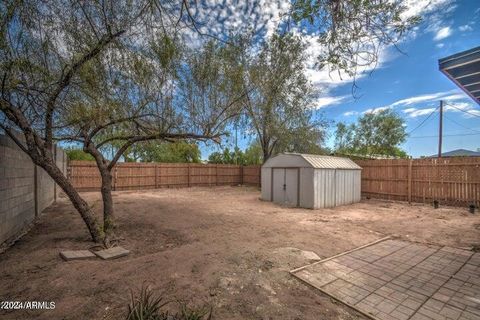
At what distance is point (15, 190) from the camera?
4719 mm

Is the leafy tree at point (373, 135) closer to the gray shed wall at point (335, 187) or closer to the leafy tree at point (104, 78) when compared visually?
the gray shed wall at point (335, 187)

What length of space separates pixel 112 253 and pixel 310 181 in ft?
22.9

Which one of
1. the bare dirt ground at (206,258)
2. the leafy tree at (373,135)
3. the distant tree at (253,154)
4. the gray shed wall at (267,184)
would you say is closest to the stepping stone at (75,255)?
the bare dirt ground at (206,258)

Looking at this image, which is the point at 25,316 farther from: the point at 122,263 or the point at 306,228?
the point at 306,228

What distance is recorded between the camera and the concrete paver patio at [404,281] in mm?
2498

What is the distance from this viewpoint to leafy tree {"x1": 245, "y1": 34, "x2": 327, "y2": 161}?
11688 millimetres

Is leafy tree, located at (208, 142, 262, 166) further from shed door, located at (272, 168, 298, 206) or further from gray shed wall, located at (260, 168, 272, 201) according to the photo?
shed door, located at (272, 168, 298, 206)

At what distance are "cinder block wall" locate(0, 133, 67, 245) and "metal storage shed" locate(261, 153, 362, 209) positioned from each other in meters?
8.23

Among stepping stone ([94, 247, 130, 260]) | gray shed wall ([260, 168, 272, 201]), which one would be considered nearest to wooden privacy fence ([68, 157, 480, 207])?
gray shed wall ([260, 168, 272, 201])

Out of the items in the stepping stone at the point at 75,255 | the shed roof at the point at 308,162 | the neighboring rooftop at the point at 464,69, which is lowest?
the stepping stone at the point at 75,255

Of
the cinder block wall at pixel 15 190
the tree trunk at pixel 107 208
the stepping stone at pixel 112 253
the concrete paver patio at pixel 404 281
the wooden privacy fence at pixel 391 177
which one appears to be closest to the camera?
the concrete paver patio at pixel 404 281

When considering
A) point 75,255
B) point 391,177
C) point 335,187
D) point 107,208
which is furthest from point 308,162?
point 75,255

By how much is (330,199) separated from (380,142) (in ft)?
53.9

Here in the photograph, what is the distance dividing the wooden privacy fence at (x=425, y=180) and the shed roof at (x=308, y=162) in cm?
123
